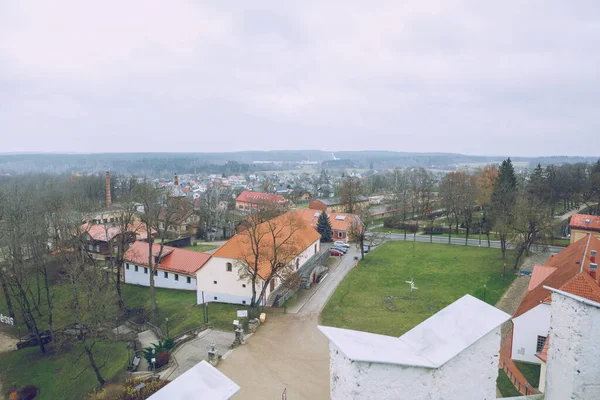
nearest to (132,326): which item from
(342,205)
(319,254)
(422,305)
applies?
(319,254)

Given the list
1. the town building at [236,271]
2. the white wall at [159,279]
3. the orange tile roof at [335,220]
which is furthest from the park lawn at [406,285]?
the white wall at [159,279]

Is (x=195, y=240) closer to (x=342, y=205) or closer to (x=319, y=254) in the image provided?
(x=319, y=254)

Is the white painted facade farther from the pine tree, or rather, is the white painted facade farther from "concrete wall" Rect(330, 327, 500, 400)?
"concrete wall" Rect(330, 327, 500, 400)

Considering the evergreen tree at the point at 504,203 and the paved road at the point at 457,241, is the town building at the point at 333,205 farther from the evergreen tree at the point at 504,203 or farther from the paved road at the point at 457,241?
the evergreen tree at the point at 504,203

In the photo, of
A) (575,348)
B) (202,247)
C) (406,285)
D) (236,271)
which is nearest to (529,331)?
(406,285)

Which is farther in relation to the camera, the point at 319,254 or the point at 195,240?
the point at 195,240

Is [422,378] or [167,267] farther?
[167,267]

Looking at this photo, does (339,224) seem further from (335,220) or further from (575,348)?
(575,348)
